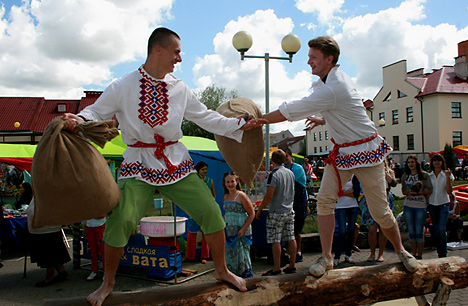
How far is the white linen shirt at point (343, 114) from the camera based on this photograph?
10.5 feet

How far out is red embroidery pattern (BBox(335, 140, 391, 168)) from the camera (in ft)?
10.8

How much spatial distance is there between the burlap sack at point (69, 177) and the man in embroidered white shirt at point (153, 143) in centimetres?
19

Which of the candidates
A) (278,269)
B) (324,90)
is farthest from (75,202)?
(278,269)

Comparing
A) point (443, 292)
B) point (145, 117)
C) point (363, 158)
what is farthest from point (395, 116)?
point (145, 117)

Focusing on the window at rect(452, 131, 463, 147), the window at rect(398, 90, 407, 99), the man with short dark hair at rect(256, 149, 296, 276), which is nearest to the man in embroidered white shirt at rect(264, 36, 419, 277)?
the man with short dark hair at rect(256, 149, 296, 276)

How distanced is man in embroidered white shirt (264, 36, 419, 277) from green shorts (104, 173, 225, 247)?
904 mm

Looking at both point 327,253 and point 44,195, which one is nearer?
point 44,195

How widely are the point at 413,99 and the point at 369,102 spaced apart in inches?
307

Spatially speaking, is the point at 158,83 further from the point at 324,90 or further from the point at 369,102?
the point at 369,102

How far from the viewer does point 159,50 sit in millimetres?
2908

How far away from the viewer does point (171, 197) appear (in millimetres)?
2949

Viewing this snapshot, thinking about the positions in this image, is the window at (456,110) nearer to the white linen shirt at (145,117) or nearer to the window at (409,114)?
the window at (409,114)

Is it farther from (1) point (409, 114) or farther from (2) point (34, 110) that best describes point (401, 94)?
(2) point (34, 110)

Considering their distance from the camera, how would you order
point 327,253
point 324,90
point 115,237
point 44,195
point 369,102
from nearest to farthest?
point 44,195 → point 115,237 → point 324,90 → point 327,253 → point 369,102
